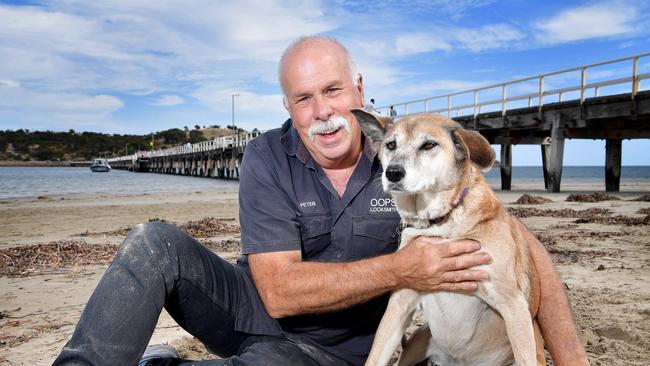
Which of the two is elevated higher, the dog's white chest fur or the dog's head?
the dog's head

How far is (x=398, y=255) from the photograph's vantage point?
2.72 m

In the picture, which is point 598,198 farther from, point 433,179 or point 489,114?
point 433,179

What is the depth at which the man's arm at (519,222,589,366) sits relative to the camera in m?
3.01

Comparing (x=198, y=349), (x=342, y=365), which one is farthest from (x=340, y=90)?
(x=198, y=349)

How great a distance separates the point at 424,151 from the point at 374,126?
0.41 metres

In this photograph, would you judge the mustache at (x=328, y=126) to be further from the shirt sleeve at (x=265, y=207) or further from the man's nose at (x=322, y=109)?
the shirt sleeve at (x=265, y=207)

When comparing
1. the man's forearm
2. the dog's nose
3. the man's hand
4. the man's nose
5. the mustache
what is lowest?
the man's forearm

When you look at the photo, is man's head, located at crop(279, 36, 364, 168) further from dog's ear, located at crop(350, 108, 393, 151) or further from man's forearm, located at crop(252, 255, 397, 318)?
man's forearm, located at crop(252, 255, 397, 318)

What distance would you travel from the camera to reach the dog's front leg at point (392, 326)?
2.85 m

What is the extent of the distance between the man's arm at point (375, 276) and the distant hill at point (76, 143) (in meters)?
145

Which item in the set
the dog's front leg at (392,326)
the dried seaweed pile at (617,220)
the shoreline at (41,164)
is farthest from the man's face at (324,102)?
the shoreline at (41,164)

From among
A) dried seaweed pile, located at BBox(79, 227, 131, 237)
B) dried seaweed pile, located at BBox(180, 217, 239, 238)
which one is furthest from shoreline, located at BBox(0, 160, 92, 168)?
→ dried seaweed pile, located at BBox(180, 217, 239, 238)

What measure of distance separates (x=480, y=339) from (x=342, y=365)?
0.84 metres

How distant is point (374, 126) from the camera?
3.27 metres
